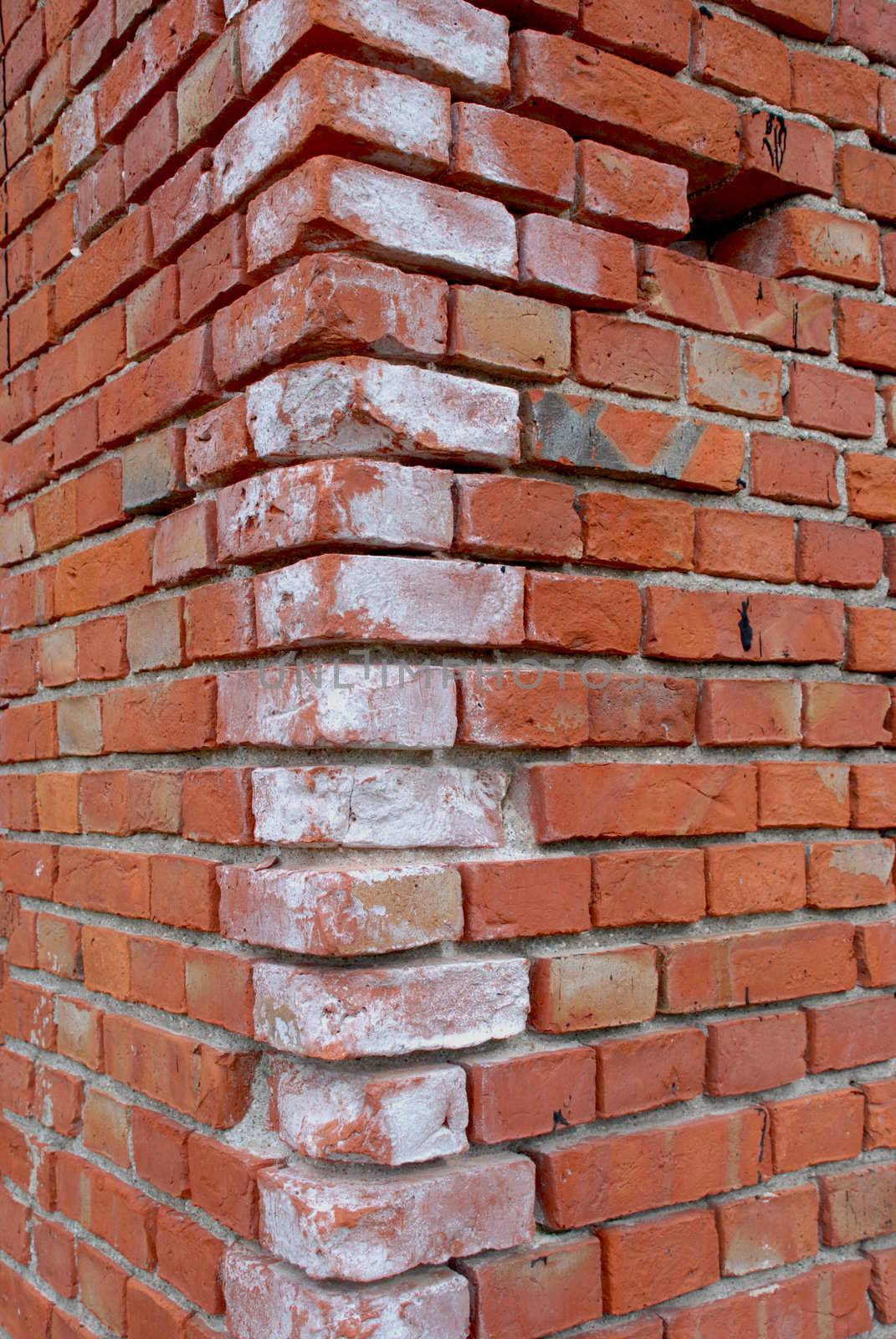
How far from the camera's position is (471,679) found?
1.42 m

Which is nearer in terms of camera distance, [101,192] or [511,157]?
[511,157]

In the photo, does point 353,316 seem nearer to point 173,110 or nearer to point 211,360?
point 211,360

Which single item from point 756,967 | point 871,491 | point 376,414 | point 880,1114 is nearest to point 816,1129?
point 880,1114

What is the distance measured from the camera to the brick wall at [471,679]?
4.47ft

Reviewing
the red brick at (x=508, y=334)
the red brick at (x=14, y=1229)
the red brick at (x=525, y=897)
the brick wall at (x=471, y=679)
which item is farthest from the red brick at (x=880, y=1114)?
the red brick at (x=14, y=1229)

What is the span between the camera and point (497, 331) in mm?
1468

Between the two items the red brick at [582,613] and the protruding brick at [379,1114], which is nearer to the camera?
the protruding brick at [379,1114]

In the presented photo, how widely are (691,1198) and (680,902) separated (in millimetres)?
391

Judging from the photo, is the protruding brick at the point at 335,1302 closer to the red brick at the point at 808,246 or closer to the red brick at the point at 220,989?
the red brick at the point at 220,989

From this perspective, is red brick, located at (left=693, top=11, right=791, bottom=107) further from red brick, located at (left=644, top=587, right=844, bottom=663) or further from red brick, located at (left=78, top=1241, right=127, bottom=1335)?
red brick, located at (left=78, top=1241, right=127, bottom=1335)

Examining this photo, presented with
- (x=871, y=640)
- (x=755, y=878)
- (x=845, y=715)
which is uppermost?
(x=871, y=640)

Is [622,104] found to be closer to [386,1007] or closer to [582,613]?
[582,613]

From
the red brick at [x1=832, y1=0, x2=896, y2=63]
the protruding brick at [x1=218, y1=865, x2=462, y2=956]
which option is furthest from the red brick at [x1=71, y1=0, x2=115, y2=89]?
the protruding brick at [x1=218, y1=865, x2=462, y2=956]

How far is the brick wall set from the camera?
1362 mm
